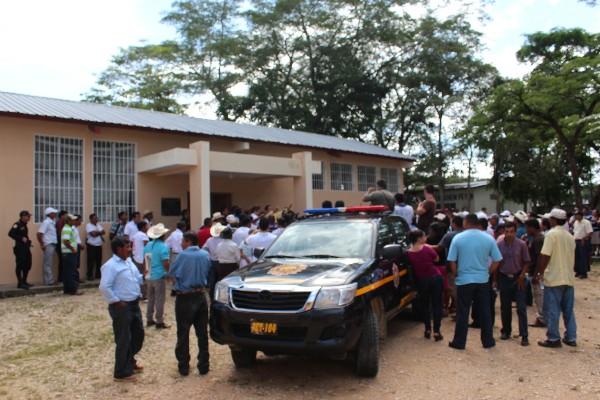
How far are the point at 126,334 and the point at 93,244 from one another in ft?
24.5

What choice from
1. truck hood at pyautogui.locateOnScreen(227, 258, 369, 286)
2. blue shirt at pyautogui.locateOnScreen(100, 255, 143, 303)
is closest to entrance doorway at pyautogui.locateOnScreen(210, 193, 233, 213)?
truck hood at pyautogui.locateOnScreen(227, 258, 369, 286)

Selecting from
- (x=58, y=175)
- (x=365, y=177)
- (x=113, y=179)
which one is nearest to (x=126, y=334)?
(x=58, y=175)

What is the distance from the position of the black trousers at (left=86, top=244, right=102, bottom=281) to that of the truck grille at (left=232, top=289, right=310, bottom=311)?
27.1 feet

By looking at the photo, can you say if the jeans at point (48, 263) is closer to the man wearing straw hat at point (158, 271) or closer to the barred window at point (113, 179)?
the barred window at point (113, 179)

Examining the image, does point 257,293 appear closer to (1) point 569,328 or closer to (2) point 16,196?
(1) point 569,328

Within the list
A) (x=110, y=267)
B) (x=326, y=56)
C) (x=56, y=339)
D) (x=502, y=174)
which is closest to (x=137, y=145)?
(x=56, y=339)

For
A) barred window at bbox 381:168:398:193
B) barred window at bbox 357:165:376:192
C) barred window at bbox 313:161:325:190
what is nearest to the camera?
barred window at bbox 313:161:325:190

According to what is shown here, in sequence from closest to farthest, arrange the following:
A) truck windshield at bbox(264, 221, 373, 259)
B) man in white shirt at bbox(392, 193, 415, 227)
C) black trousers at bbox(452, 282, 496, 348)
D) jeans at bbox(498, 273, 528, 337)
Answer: truck windshield at bbox(264, 221, 373, 259) → black trousers at bbox(452, 282, 496, 348) → jeans at bbox(498, 273, 528, 337) → man in white shirt at bbox(392, 193, 415, 227)

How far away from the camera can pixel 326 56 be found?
32.5 m

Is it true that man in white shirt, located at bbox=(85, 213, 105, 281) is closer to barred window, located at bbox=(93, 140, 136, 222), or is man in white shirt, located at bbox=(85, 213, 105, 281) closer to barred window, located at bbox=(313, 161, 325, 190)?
barred window, located at bbox=(93, 140, 136, 222)

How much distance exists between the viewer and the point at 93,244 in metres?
12.2

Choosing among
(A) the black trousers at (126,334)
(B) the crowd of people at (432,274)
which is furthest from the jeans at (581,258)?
(A) the black trousers at (126,334)

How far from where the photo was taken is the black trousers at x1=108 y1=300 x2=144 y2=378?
17.6 feet

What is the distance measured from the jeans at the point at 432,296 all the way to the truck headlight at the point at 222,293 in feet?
9.37
